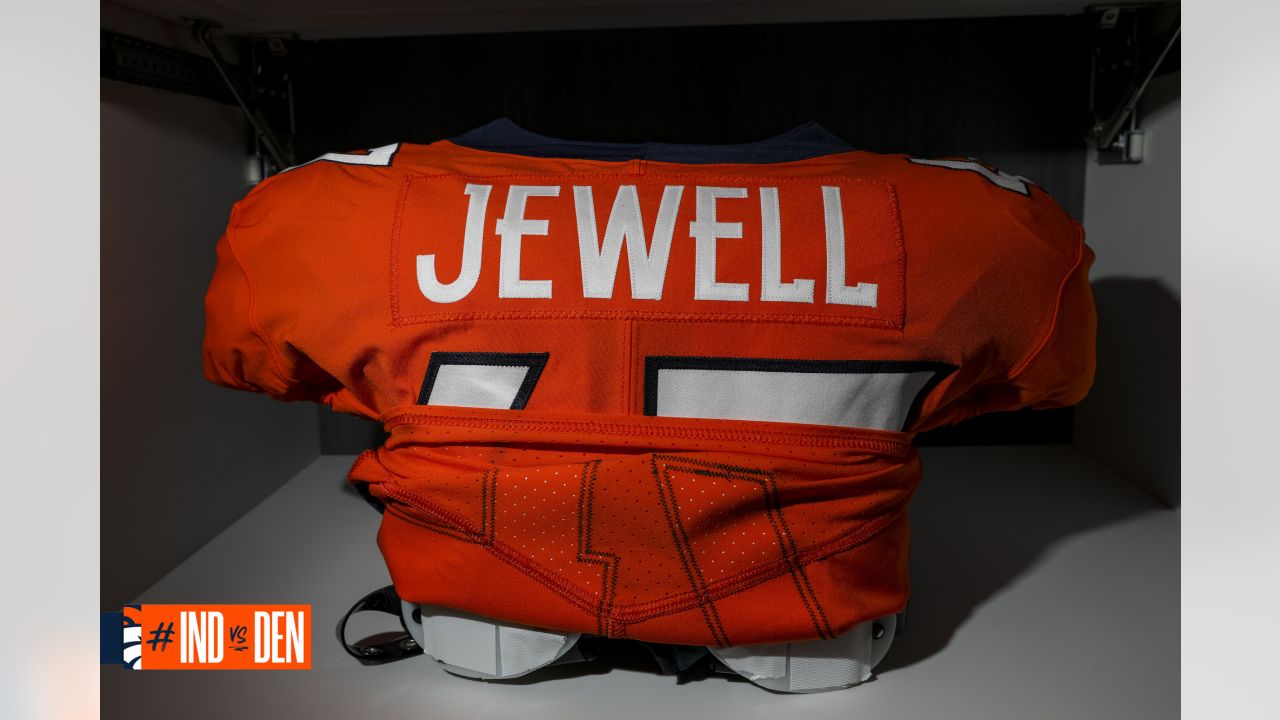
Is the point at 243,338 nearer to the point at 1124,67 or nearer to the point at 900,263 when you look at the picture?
the point at 900,263

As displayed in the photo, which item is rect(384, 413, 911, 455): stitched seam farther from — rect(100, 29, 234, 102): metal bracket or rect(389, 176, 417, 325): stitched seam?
rect(100, 29, 234, 102): metal bracket

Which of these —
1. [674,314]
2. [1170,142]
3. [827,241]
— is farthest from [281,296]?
[1170,142]

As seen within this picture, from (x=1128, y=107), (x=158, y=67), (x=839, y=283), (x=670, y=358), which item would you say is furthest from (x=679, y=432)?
(x=1128, y=107)

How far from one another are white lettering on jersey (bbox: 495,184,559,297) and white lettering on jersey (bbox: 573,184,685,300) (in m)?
0.03

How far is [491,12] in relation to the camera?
1048 mm

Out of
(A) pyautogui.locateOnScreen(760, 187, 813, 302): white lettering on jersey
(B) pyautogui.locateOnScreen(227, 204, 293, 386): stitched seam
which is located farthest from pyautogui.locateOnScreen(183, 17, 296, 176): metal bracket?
(A) pyautogui.locateOnScreen(760, 187, 813, 302): white lettering on jersey

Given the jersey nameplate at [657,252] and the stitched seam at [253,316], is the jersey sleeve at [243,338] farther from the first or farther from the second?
the jersey nameplate at [657,252]

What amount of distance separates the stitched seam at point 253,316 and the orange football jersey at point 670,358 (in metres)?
0.01

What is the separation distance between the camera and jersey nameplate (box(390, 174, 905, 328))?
0.71 meters

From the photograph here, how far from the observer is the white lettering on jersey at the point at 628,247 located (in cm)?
72

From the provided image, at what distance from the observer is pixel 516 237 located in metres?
0.74

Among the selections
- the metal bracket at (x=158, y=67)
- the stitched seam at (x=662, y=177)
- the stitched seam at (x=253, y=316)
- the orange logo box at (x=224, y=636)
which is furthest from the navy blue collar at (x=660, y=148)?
the orange logo box at (x=224, y=636)

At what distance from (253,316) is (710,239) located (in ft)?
1.18
